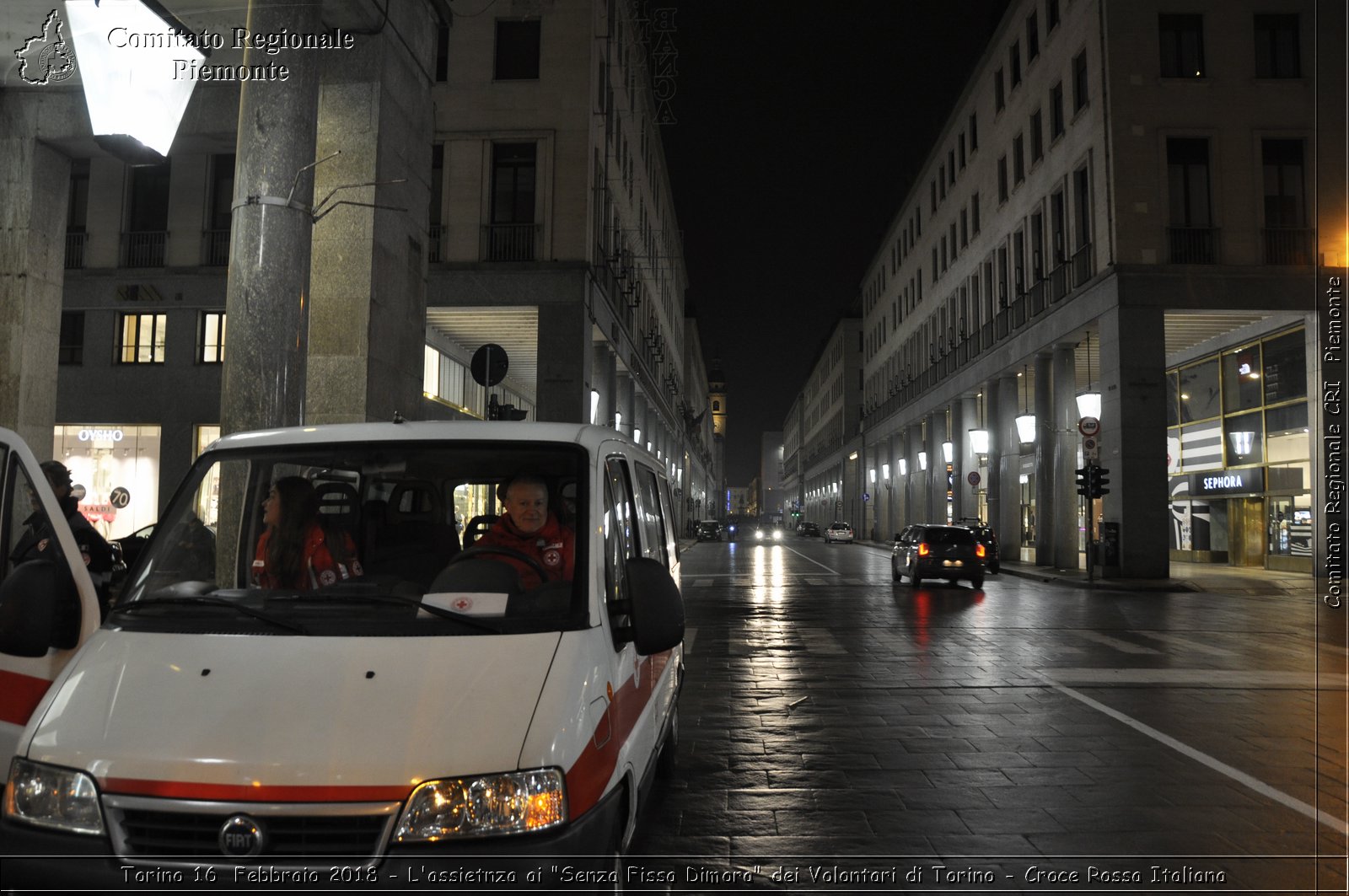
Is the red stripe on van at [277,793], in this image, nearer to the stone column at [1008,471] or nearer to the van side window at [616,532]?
the van side window at [616,532]

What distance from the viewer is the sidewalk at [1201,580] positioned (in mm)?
23094

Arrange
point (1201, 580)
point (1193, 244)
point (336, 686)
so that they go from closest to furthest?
point (336, 686) → point (1201, 580) → point (1193, 244)

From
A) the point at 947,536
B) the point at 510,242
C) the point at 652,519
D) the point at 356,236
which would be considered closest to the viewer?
the point at 652,519

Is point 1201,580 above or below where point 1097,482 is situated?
below

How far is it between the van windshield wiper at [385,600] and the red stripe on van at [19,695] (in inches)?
53.1

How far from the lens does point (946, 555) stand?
23422 mm

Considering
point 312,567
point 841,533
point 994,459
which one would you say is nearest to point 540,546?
point 312,567

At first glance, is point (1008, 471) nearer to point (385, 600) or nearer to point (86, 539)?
point (86, 539)

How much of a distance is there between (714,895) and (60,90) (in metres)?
14.4

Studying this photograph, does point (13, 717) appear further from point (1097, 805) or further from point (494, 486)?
point (1097, 805)

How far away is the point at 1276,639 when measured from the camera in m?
13.7

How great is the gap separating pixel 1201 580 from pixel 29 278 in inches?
1016

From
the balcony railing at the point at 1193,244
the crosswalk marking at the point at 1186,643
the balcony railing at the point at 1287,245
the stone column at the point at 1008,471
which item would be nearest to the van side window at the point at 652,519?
the crosswalk marking at the point at 1186,643

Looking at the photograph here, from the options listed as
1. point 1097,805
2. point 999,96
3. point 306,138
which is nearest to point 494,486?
point 1097,805
